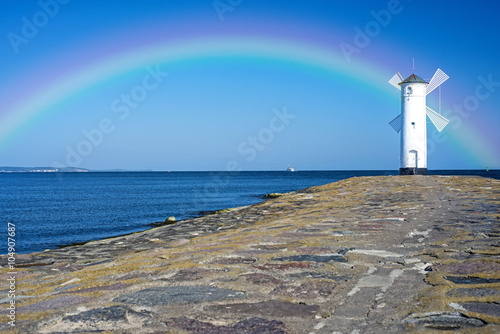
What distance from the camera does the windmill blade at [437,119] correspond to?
27.5 meters

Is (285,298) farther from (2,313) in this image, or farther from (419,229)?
(419,229)

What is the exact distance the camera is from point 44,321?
2344 mm

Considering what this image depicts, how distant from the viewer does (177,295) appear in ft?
9.05

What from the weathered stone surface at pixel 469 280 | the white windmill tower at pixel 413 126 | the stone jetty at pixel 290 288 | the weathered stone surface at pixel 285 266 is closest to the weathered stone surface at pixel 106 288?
the stone jetty at pixel 290 288

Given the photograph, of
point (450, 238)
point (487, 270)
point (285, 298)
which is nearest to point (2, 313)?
point (285, 298)

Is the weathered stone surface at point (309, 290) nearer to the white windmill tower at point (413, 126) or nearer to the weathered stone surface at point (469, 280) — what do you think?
the weathered stone surface at point (469, 280)

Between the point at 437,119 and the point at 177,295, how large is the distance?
28.2 metres

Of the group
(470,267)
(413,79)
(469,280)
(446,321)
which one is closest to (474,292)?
(469,280)

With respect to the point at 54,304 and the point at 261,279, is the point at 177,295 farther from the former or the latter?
the point at 54,304

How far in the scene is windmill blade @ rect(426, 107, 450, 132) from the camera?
27.5 metres

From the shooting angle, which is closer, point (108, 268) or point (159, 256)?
point (108, 268)

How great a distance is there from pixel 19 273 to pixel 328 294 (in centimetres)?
325

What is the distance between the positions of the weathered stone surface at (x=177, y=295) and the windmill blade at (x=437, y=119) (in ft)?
89.9

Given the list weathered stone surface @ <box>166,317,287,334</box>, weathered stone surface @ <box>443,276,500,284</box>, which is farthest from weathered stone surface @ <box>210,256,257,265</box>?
weathered stone surface @ <box>443,276,500,284</box>
